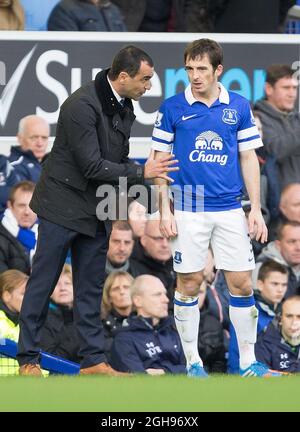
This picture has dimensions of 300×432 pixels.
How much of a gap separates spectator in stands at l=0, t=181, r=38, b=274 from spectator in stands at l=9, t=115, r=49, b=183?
113mm

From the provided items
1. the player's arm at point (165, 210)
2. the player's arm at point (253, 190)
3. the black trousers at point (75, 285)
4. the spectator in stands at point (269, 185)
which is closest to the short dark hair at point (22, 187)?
the spectator in stands at point (269, 185)

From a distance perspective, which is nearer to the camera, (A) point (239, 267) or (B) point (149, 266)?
(A) point (239, 267)

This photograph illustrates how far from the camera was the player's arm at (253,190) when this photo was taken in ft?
28.5

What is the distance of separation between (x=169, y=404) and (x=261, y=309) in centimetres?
408

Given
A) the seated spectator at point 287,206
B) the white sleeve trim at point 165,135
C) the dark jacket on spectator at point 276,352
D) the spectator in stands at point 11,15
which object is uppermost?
the spectator in stands at point 11,15

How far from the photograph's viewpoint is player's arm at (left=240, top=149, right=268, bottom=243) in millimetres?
8672

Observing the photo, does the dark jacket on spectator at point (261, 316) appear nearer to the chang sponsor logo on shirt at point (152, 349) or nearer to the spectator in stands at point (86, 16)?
the chang sponsor logo on shirt at point (152, 349)

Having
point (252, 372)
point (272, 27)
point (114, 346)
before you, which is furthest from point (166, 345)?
point (272, 27)

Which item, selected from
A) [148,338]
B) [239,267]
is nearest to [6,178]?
[148,338]

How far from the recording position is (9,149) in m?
11.0

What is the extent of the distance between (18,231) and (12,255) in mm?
202

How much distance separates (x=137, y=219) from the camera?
37.4 feet

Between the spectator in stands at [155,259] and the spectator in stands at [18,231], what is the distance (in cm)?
89

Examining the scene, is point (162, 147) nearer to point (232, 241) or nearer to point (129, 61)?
point (129, 61)
